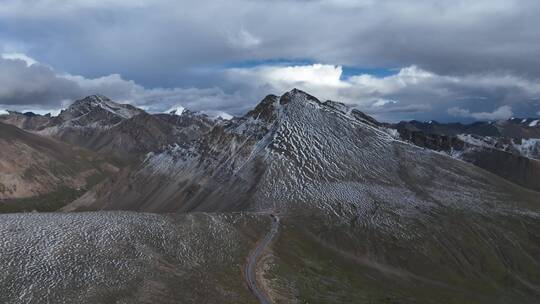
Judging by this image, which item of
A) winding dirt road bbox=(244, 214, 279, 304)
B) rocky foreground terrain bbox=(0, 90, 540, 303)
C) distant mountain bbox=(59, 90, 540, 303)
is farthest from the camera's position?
distant mountain bbox=(59, 90, 540, 303)

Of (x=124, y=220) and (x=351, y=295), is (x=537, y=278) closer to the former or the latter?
(x=351, y=295)

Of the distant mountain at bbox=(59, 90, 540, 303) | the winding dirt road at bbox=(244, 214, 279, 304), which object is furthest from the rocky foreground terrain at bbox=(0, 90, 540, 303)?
the winding dirt road at bbox=(244, 214, 279, 304)

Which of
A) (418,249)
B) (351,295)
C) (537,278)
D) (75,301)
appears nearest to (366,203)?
(418,249)

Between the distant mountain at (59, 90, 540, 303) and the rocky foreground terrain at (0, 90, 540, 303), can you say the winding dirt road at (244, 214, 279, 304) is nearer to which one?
the rocky foreground terrain at (0, 90, 540, 303)

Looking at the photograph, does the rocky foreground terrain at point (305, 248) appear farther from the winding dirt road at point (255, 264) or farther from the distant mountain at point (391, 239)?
the winding dirt road at point (255, 264)

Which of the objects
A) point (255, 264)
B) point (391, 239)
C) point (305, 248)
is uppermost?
point (255, 264)

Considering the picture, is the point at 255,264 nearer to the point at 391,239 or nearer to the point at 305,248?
the point at 305,248

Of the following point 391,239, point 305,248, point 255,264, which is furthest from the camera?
point 391,239

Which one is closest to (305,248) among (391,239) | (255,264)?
(255,264)

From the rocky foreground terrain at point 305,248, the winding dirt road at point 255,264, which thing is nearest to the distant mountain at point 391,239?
the rocky foreground terrain at point 305,248
